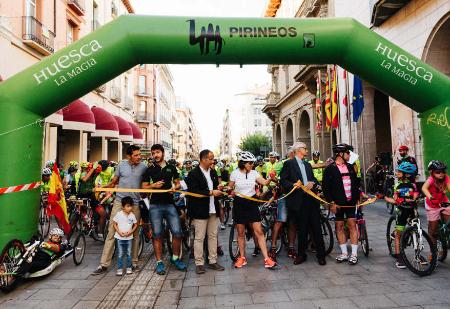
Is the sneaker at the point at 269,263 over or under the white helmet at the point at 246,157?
under

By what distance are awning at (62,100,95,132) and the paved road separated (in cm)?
1097

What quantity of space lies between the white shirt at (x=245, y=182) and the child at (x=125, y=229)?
5.70ft

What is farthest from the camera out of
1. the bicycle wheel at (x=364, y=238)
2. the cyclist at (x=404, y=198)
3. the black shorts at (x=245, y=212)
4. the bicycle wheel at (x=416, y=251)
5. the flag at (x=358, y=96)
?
the flag at (x=358, y=96)

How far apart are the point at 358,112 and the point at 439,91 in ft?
29.0

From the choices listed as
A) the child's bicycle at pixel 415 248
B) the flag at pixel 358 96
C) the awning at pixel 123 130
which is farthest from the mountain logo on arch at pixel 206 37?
the awning at pixel 123 130

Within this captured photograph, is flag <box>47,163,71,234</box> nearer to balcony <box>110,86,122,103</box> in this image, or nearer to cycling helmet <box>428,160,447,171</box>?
cycling helmet <box>428,160,447,171</box>

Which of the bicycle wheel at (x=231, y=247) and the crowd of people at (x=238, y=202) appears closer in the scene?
the crowd of people at (x=238, y=202)

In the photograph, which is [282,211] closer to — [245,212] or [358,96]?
[245,212]

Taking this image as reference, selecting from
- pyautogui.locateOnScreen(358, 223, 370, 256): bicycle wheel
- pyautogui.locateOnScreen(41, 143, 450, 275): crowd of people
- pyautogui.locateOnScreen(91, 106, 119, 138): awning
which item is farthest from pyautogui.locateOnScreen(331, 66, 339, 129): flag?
pyautogui.locateOnScreen(91, 106, 119, 138): awning

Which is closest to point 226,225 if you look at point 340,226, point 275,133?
point 340,226

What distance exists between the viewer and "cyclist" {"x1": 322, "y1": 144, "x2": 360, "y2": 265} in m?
5.66

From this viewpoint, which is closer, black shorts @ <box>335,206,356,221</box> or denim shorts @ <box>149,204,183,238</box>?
denim shorts @ <box>149,204,183,238</box>

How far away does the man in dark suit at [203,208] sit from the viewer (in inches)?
213

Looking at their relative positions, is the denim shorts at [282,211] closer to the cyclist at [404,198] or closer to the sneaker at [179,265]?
the cyclist at [404,198]
